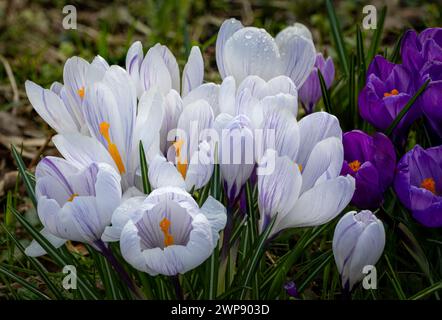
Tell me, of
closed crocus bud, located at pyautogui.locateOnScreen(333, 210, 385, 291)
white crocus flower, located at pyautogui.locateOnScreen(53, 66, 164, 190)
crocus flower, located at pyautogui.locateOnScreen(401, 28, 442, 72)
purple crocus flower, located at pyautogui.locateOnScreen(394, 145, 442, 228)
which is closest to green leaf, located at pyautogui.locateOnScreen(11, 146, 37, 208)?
white crocus flower, located at pyautogui.locateOnScreen(53, 66, 164, 190)

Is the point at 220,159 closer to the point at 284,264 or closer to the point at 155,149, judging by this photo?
the point at 155,149

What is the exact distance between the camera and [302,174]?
1.34 metres

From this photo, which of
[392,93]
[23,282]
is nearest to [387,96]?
[392,93]

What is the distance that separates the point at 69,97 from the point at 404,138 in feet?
2.39

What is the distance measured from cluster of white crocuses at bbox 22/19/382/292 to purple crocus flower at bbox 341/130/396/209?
0.13 meters

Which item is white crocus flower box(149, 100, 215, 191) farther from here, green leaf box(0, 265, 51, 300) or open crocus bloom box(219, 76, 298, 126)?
green leaf box(0, 265, 51, 300)

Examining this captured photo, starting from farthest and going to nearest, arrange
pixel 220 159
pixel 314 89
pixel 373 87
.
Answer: pixel 314 89, pixel 373 87, pixel 220 159

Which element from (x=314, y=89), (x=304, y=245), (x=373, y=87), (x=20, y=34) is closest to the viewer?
(x=304, y=245)

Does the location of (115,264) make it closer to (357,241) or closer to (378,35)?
(357,241)

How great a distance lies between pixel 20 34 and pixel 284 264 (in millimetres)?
2120

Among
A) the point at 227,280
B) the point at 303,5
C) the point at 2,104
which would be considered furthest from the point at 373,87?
the point at 303,5

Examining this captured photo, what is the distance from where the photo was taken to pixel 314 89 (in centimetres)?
179

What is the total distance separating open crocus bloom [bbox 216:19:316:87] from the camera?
151cm

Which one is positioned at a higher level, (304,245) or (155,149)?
(155,149)
